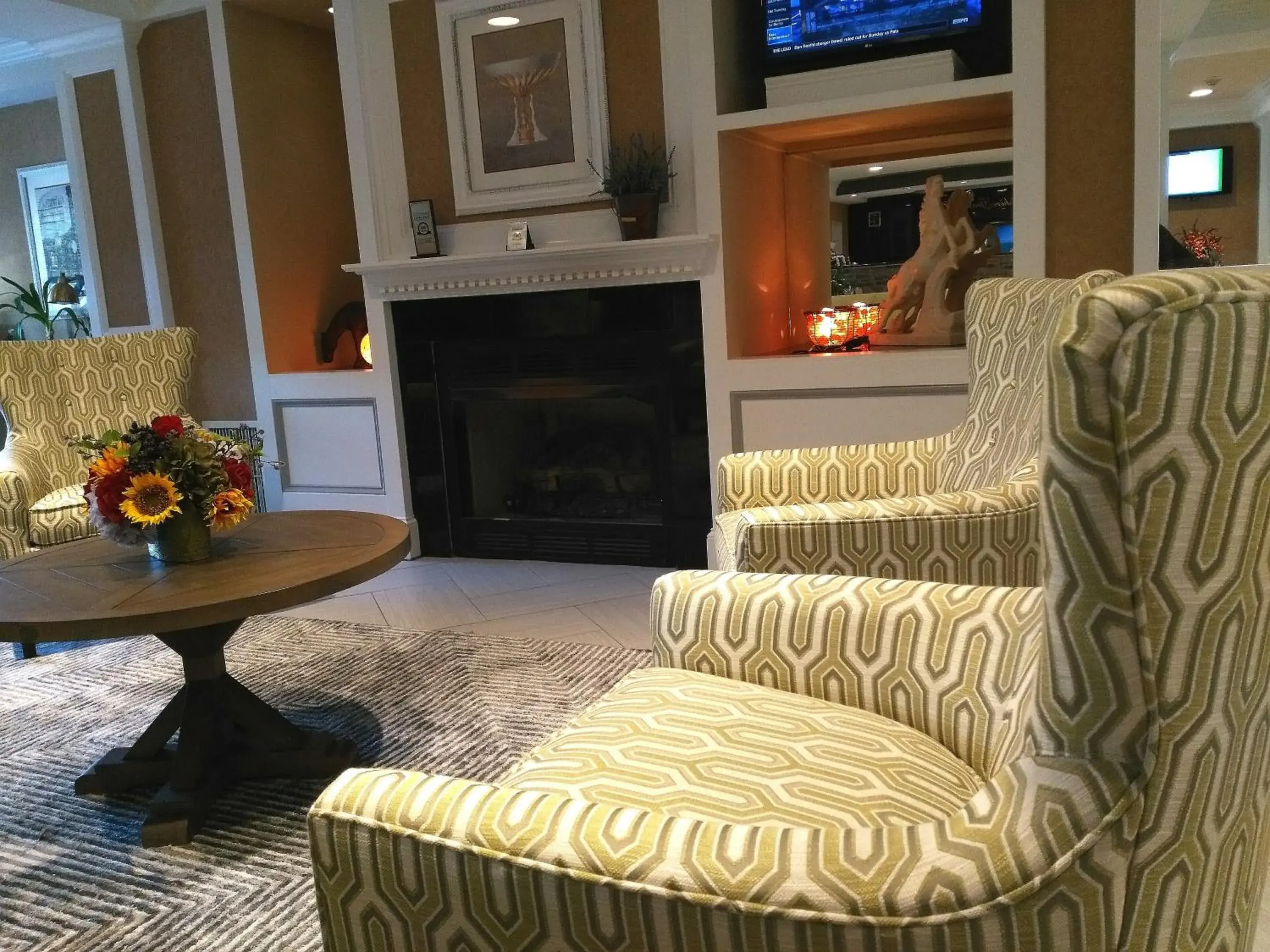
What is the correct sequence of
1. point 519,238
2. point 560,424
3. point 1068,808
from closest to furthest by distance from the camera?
point 1068,808 → point 519,238 → point 560,424

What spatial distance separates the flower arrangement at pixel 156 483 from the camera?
6.49 feet

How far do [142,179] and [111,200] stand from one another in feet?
0.95

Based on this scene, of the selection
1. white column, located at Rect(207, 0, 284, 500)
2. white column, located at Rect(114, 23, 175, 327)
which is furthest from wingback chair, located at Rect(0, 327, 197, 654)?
white column, located at Rect(114, 23, 175, 327)

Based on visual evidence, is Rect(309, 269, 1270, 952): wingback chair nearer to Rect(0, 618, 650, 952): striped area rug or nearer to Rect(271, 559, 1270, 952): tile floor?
Rect(0, 618, 650, 952): striped area rug

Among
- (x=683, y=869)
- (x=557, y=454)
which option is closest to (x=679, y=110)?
(x=557, y=454)

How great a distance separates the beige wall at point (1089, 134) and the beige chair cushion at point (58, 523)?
120 inches

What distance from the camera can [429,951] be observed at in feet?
2.64

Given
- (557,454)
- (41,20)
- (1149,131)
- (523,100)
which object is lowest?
(557,454)

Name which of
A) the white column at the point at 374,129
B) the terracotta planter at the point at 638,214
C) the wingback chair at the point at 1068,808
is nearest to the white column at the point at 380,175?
the white column at the point at 374,129

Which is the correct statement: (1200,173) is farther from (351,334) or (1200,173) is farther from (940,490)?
(351,334)

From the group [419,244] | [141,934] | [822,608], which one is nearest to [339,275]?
[419,244]

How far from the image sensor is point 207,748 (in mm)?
2033

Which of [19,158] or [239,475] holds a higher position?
[19,158]

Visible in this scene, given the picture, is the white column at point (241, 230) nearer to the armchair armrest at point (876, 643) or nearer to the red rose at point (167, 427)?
the red rose at point (167, 427)
